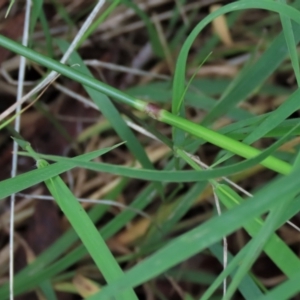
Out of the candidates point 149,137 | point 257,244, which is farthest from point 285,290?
point 149,137

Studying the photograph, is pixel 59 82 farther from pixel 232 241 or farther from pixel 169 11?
pixel 232 241

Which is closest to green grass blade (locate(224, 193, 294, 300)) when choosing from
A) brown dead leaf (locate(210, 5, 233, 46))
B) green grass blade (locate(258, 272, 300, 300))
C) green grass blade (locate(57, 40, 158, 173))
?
green grass blade (locate(258, 272, 300, 300))

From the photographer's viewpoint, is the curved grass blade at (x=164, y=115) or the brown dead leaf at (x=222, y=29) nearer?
the curved grass blade at (x=164, y=115)

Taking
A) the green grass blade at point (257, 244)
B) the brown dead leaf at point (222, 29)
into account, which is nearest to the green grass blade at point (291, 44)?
the green grass blade at point (257, 244)

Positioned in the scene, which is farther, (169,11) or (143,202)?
(169,11)

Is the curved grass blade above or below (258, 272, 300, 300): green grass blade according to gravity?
above

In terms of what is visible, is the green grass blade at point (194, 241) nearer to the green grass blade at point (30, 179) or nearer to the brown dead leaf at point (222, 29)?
the green grass blade at point (30, 179)

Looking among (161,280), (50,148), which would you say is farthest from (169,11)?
(161,280)

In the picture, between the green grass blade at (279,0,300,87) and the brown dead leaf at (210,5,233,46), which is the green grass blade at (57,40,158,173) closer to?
the green grass blade at (279,0,300,87)
